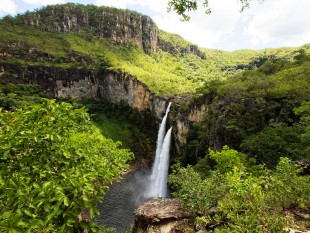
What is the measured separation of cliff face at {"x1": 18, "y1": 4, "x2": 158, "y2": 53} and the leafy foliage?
10701 cm

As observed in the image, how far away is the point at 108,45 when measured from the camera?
10581 centimetres

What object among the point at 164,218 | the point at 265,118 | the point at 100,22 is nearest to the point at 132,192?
the point at 265,118

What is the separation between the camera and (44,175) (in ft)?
15.6

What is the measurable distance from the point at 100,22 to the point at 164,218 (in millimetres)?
112989

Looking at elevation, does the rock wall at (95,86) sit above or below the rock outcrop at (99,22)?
below

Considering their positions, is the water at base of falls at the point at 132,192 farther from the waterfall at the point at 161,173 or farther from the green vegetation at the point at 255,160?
the green vegetation at the point at 255,160

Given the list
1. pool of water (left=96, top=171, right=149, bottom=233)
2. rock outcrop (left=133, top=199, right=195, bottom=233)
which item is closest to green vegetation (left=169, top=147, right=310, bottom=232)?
rock outcrop (left=133, top=199, right=195, bottom=233)

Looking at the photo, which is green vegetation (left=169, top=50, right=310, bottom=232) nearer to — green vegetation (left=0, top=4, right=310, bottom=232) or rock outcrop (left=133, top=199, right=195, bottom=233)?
green vegetation (left=0, top=4, right=310, bottom=232)

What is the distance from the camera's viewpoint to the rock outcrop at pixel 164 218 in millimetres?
9219

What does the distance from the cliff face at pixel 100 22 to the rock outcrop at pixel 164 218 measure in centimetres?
10493

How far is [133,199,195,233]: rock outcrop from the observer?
922 centimetres

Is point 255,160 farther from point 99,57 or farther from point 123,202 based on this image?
point 99,57

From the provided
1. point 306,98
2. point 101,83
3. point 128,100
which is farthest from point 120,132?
point 306,98

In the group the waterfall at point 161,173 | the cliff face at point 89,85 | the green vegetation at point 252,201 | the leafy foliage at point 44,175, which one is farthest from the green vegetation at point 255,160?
the cliff face at point 89,85
